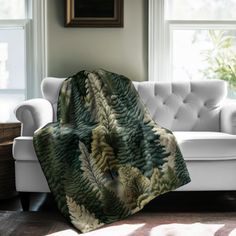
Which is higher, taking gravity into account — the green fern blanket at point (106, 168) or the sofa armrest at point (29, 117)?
the sofa armrest at point (29, 117)

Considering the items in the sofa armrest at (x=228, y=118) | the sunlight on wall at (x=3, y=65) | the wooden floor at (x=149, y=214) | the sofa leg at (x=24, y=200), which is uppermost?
the sunlight on wall at (x=3, y=65)

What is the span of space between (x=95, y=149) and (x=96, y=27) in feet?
5.19

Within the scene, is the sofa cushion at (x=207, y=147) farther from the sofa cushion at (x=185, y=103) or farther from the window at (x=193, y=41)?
the window at (x=193, y=41)

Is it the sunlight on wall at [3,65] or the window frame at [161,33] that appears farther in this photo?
the sunlight on wall at [3,65]

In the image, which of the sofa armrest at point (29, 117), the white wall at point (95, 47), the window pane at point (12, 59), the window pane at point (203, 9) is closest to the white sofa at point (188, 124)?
the sofa armrest at point (29, 117)

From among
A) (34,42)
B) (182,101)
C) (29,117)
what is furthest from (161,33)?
(29,117)

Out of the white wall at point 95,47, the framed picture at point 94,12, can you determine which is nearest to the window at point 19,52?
the white wall at point 95,47

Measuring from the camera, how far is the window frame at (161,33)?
4.09 m

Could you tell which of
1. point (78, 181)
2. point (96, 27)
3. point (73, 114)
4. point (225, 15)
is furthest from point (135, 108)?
point (225, 15)

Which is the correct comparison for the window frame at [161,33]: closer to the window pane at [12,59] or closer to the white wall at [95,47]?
the white wall at [95,47]

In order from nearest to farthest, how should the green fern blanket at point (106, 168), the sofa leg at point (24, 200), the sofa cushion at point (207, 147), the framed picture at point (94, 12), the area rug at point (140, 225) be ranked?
the area rug at point (140, 225) → the green fern blanket at point (106, 168) → the sofa cushion at point (207, 147) → the sofa leg at point (24, 200) → the framed picture at point (94, 12)

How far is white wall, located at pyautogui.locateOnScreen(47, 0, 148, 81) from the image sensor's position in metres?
4.11

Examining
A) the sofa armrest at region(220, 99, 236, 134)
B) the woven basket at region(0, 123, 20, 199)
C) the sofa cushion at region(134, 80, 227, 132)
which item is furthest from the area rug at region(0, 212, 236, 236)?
the sofa cushion at region(134, 80, 227, 132)

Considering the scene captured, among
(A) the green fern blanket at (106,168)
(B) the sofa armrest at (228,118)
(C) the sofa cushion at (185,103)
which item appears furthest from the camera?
(C) the sofa cushion at (185,103)
